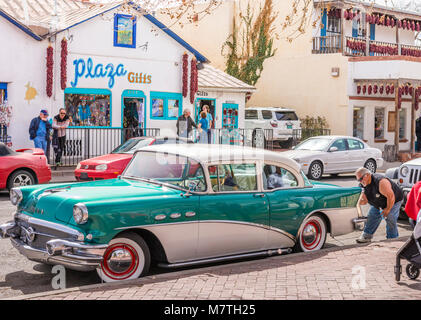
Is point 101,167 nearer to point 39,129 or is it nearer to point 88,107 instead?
point 39,129

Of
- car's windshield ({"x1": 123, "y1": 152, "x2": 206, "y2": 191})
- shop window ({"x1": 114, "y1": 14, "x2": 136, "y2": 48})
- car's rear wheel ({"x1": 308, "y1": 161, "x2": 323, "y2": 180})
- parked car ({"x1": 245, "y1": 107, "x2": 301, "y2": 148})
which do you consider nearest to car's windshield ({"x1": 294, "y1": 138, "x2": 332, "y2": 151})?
car's rear wheel ({"x1": 308, "y1": 161, "x2": 323, "y2": 180})

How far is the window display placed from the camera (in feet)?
71.7

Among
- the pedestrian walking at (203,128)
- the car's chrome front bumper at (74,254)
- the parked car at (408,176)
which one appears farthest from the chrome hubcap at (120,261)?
the pedestrian walking at (203,128)

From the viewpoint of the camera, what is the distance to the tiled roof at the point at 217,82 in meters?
26.9

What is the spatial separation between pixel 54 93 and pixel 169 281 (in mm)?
15793

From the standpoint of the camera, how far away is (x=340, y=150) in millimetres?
20094

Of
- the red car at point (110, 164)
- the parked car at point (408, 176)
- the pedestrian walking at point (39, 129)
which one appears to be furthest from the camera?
the pedestrian walking at point (39, 129)

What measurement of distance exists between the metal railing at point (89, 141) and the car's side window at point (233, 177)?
41.2ft

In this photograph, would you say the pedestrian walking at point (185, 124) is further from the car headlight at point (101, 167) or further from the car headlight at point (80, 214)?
the car headlight at point (80, 214)

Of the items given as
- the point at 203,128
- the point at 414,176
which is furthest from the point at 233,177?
the point at 203,128

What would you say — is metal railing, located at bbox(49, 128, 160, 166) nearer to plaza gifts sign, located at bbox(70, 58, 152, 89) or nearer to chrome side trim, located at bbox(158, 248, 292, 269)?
plaza gifts sign, located at bbox(70, 58, 152, 89)

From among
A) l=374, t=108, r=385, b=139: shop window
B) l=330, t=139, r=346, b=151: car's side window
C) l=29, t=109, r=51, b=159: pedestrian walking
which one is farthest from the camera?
l=374, t=108, r=385, b=139: shop window
